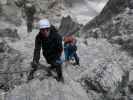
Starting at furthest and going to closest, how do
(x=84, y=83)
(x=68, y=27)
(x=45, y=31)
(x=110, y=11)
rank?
(x=68, y=27), (x=110, y=11), (x=84, y=83), (x=45, y=31)

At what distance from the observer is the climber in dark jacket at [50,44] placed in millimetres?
5910

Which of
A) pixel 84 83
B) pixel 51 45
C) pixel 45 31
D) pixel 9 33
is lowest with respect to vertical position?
pixel 84 83

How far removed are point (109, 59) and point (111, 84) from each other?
78.7 inches

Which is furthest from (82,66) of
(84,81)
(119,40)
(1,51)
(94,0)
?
(94,0)

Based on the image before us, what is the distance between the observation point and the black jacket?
19.7 feet

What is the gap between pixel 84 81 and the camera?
7418mm

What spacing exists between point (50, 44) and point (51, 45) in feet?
0.12

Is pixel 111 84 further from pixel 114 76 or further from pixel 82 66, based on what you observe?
pixel 82 66

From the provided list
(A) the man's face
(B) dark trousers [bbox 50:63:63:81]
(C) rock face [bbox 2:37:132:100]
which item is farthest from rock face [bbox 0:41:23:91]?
(A) the man's face

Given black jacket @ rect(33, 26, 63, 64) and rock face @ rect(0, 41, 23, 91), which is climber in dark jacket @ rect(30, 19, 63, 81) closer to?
black jacket @ rect(33, 26, 63, 64)

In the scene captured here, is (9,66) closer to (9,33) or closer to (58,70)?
(58,70)

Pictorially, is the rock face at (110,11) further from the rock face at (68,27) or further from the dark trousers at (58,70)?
the dark trousers at (58,70)

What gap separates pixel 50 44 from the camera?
6.15 meters

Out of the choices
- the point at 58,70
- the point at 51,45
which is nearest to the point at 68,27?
the point at 58,70
